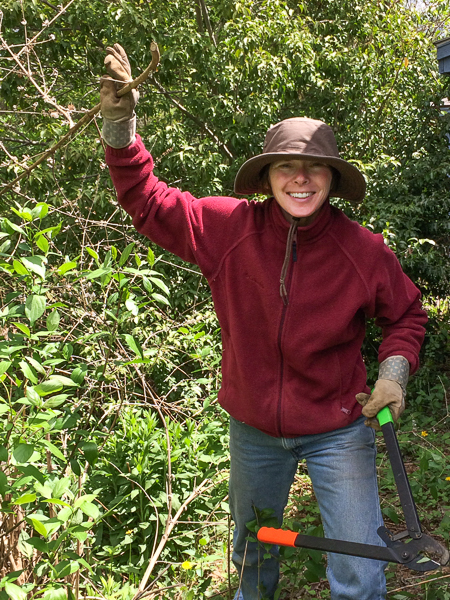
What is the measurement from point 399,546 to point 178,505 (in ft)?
5.35

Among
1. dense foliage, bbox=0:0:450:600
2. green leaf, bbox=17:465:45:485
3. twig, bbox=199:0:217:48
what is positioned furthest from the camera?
twig, bbox=199:0:217:48

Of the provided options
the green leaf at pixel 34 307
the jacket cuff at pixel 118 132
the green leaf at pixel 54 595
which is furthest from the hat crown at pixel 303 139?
the green leaf at pixel 54 595

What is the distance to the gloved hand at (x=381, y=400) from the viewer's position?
204 centimetres

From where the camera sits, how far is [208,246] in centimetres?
227

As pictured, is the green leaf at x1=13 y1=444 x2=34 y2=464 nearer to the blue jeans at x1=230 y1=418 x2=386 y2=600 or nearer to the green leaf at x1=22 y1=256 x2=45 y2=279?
the green leaf at x1=22 y1=256 x2=45 y2=279

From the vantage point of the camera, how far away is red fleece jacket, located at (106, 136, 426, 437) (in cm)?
212

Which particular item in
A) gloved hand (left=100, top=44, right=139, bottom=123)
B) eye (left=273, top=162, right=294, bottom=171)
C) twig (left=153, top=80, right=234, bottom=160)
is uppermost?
twig (left=153, top=80, right=234, bottom=160)

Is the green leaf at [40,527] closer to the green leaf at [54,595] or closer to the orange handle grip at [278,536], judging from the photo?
the green leaf at [54,595]

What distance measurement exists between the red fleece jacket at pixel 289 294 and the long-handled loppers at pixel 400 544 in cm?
29

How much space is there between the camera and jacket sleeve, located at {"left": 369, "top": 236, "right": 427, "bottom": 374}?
2.15m

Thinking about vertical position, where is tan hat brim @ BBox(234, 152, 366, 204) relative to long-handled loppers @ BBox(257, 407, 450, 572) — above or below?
above

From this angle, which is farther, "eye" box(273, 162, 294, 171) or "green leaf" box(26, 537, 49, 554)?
"eye" box(273, 162, 294, 171)

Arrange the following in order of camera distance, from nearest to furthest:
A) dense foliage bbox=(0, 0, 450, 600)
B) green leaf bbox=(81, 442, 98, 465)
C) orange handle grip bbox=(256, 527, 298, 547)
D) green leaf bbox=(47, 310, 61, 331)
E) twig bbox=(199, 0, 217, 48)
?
1. green leaf bbox=(47, 310, 61, 331)
2. green leaf bbox=(81, 442, 98, 465)
3. orange handle grip bbox=(256, 527, 298, 547)
4. dense foliage bbox=(0, 0, 450, 600)
5. twig bbox=(199, 0, 217, 48)

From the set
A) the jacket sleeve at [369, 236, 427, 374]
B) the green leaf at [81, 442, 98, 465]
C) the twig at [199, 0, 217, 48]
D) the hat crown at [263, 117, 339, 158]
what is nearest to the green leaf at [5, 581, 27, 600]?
the green leaf at [81, 442, 98, 465]
